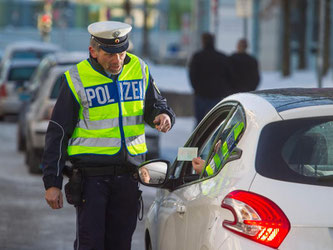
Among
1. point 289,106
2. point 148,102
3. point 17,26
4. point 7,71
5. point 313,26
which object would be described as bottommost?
point 17,26

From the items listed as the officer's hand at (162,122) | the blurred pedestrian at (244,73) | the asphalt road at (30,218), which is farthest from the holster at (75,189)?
the blurred pedestrian at (244,73)

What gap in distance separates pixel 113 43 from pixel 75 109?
1.38 feet

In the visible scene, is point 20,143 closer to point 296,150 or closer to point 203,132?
point 203,132

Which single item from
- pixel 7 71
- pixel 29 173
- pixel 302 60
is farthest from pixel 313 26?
pixel 29 173

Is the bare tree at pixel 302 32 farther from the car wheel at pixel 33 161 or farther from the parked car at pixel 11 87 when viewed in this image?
the car wheel at pixel 33 161

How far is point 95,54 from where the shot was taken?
20.2ft

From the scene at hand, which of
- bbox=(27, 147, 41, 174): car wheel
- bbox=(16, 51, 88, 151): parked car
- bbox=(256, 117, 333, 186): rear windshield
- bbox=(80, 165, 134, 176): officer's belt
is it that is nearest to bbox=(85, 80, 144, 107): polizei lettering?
bbox=(80, 165, 134, 176): officer's belt

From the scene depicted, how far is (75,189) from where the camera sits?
5977mm

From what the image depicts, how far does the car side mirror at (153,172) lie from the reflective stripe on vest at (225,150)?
48 centimetres

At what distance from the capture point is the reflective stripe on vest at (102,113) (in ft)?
20.0

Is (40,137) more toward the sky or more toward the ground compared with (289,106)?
more toward the ground

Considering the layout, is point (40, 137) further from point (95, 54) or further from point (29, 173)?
point (95, 54)

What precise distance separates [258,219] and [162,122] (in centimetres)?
185

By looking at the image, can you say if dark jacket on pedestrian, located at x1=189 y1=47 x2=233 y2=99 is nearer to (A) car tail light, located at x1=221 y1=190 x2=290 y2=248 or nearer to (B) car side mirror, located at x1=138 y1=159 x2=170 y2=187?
(B) car side mirror, located at x1=138 y1=159 x2=170 y2=187
